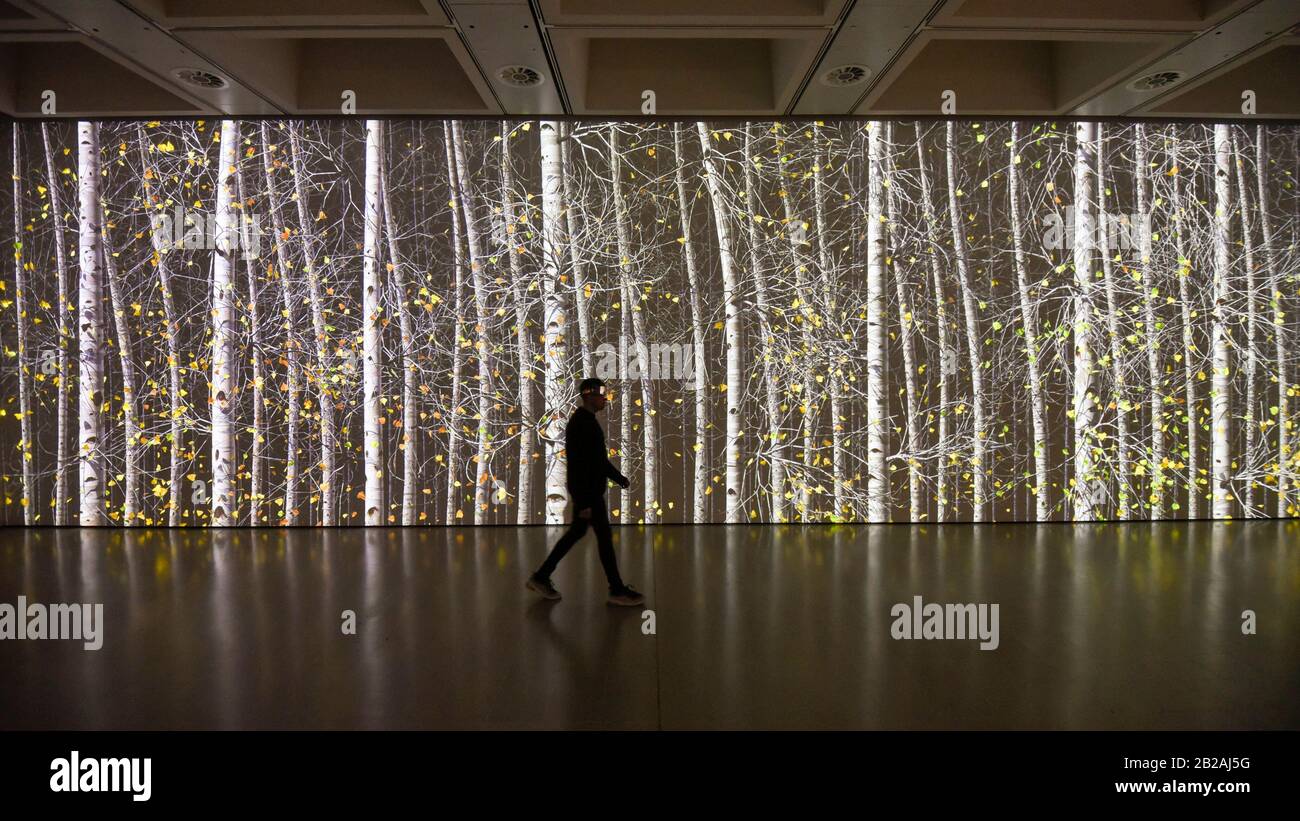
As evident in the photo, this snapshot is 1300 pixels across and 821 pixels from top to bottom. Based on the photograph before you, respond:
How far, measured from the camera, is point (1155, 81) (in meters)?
5.50

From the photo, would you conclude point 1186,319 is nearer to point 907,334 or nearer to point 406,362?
point 907,334

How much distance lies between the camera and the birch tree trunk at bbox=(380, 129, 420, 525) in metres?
6.61

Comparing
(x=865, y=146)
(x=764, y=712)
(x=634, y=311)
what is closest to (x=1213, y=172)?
(x=865, y=146)

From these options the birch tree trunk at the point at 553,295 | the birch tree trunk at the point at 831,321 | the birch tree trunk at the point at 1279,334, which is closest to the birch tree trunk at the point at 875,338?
the birch tree trunk at the point at 831,321

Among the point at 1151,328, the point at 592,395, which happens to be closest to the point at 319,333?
the point at 592,395

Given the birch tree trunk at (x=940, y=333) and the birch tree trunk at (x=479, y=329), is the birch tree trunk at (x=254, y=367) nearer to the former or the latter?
the birch tree trunk at (x=479, y=329)

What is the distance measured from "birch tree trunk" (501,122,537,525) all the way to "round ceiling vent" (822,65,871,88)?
8.91 ft

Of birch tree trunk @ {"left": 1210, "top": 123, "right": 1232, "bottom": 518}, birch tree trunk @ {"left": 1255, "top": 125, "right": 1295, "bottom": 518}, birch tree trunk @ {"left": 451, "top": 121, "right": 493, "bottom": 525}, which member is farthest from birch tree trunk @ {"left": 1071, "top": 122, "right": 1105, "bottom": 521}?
birch tree trunk @ {"left": 451, "top": 121, "right": 493, "bottom": 525}

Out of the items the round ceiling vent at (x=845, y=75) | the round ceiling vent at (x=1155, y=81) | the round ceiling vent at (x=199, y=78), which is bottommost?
the round ceiling vent at (x=1155, y=81)

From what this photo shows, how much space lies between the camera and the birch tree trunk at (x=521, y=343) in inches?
260

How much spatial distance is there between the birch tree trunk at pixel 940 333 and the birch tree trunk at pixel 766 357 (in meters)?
1.38

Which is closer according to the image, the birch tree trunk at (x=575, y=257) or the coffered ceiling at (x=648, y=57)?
the coffered ceiling at (x=648, y=57)

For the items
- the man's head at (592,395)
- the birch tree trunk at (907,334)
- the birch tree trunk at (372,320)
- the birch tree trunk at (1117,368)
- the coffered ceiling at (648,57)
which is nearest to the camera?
the coffered ceiling at (648,57)

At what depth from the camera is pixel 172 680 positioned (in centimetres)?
340
